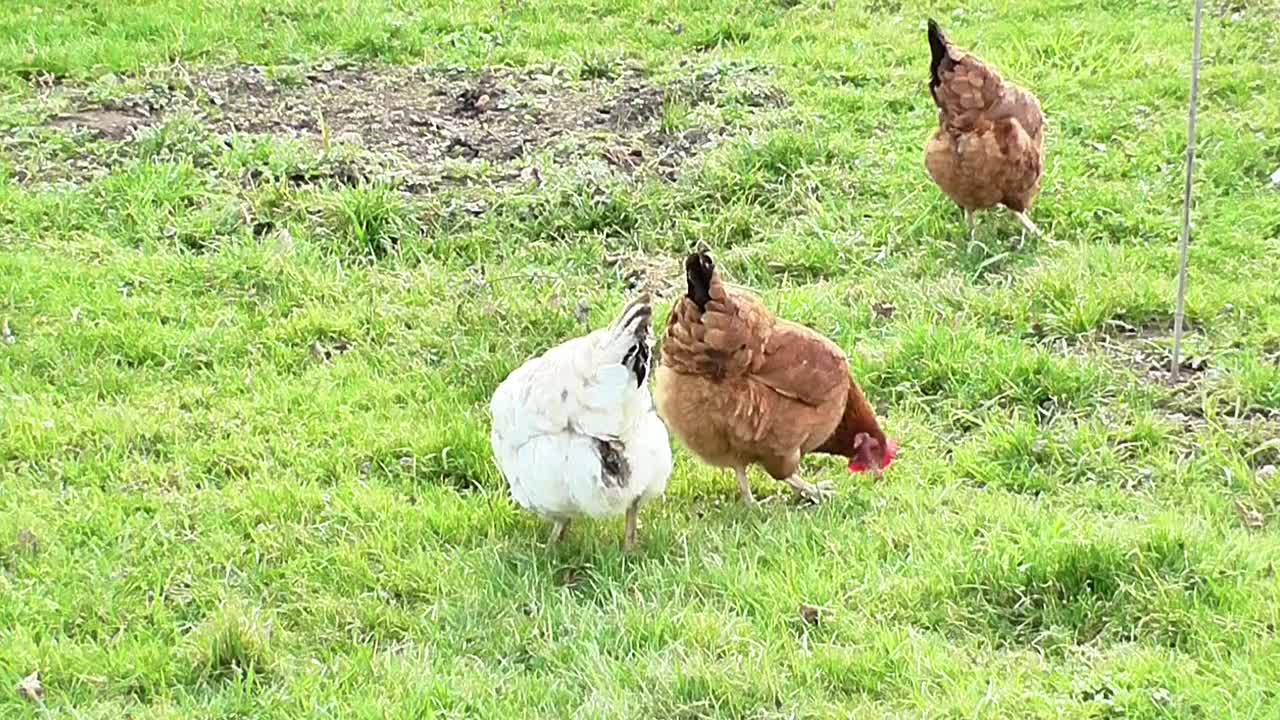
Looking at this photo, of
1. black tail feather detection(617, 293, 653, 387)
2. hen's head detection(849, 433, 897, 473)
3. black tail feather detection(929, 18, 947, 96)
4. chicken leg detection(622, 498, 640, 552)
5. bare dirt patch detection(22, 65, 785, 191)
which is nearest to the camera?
black tail feather detection(617, 293, 653, 387)

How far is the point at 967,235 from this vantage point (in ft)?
21.8

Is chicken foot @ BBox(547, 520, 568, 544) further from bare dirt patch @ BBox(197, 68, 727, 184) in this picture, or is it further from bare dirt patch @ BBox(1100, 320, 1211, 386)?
bare dirt patch @ BBox(197, 68, 727, 184)

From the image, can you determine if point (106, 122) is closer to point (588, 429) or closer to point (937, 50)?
point (937, 50)

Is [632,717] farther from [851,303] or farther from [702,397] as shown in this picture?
[851,303]

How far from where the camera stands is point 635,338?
4.15 metres

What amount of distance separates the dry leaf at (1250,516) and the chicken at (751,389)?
41.7 inches

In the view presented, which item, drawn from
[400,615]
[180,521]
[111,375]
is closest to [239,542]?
[180,521]

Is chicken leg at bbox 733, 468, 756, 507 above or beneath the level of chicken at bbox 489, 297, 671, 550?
beneath

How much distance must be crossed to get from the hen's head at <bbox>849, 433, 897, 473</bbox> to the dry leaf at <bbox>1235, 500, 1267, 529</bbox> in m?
1.05

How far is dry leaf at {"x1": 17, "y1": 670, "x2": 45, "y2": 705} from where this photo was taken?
153 inches

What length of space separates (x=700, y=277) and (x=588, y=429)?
0.55 metres

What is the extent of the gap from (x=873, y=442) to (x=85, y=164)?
15.3 feet

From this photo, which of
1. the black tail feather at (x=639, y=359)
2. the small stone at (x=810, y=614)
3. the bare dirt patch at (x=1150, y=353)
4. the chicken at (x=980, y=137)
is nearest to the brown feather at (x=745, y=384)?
the black tail feather at (x=639, y=359)

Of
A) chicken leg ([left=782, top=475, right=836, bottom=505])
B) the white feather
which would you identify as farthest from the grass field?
the white feather
